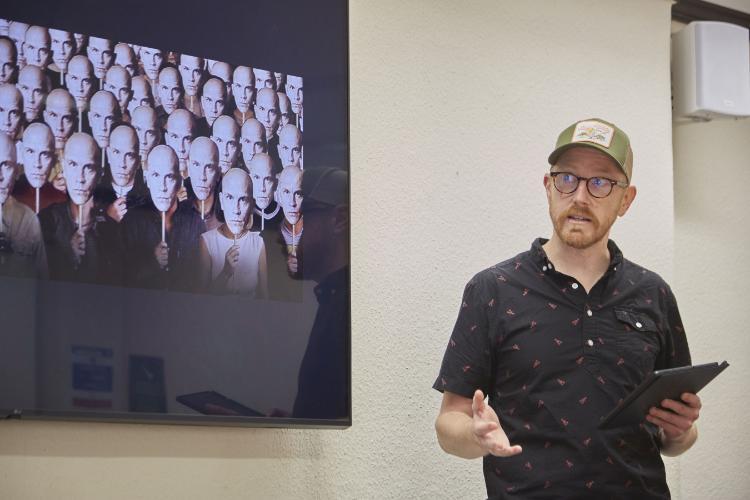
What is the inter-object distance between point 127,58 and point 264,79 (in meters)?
0.35

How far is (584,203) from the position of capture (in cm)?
234

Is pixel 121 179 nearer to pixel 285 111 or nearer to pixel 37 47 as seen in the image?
pixel 37 47

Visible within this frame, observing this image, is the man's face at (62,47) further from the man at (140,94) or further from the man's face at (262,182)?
the man's face at (262,182)

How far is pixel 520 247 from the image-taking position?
3.00 metres

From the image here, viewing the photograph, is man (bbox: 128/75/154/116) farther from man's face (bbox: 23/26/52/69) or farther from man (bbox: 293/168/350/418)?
man (bbox: 293/168/350/418)

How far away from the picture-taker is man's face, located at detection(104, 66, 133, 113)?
2.14 m

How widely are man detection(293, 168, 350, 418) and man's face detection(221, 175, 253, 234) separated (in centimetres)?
16

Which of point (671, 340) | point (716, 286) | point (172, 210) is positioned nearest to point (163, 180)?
point (172, 210)

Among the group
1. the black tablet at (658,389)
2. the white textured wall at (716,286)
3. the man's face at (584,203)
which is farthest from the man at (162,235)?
the white textured wall at (716,286)

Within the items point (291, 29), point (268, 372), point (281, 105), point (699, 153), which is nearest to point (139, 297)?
point (268, 372)

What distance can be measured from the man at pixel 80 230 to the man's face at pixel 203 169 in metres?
0.22

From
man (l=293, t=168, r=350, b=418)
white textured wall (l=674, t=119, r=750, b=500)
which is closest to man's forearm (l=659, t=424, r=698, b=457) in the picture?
man (l=293, t=168, r=350, b=418)

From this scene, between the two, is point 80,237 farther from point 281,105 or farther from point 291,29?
point 291,29

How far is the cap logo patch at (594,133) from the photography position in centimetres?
238
